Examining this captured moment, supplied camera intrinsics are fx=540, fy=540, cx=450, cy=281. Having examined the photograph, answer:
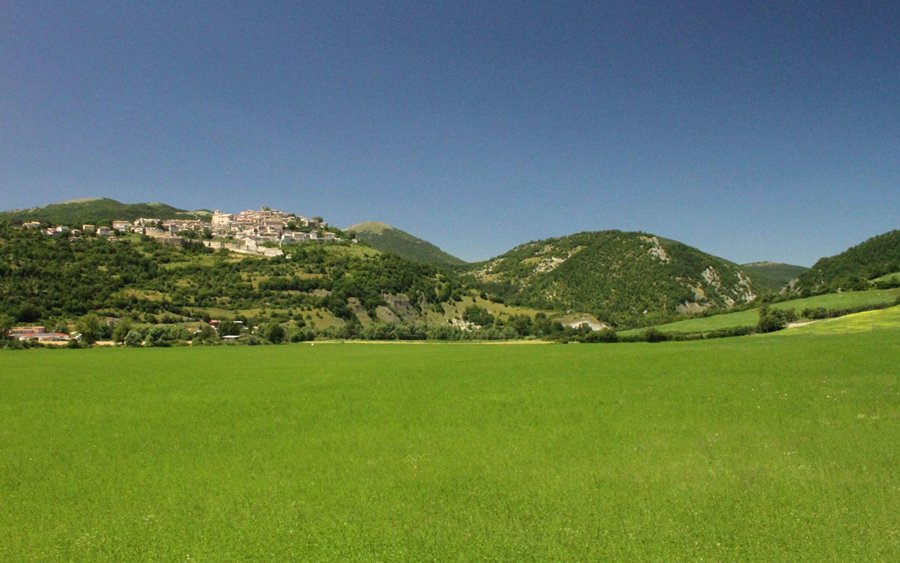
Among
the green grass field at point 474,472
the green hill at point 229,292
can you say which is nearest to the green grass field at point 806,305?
the green hill at point 229,292

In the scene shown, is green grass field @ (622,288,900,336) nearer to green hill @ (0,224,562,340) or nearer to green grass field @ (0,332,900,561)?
green hill @ (0,224,562,340)

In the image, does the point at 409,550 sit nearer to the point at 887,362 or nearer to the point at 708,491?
the point at 708,491

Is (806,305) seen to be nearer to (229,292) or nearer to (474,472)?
(474,472)

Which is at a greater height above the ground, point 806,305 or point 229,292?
point 229,292

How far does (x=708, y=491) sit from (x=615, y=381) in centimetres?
1905

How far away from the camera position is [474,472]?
52.4ft

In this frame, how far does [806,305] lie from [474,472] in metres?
89.0

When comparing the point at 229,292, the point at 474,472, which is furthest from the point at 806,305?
the point at 229,292

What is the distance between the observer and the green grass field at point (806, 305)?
265ft

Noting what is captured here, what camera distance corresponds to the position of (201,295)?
144000mm

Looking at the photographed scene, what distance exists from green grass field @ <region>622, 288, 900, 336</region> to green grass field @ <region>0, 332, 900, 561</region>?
5248 centimetres

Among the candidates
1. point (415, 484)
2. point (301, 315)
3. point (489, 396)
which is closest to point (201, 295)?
point (301, 315)

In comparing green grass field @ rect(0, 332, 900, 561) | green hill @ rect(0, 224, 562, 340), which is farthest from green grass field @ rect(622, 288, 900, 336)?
green grass field @ rect(0, 332, 900, 561)

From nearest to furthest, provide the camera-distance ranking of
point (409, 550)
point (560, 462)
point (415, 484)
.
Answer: point (409, 550)
point (415, 484)
point (560, 462)
